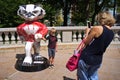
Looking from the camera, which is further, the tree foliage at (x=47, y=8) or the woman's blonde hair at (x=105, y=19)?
the tree foliage at (x=47, y=8)

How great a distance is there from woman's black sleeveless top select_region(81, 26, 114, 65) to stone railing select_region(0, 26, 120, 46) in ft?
21.3

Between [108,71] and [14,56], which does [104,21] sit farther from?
[14,56]

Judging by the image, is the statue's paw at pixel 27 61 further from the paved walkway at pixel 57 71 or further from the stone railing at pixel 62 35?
the stone railing at pixel 62 35

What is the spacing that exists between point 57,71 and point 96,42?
380 cm

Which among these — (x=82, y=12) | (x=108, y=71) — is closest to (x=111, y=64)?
(x=108, y=71)

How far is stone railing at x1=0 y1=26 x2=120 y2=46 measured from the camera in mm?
11570

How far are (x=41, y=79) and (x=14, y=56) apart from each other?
3.00 meters

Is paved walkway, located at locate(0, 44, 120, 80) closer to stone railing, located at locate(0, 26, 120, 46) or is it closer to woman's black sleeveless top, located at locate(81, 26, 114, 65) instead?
stone railing, located at locate(0, 26, 120, 46)

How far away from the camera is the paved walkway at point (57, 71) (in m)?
8.06

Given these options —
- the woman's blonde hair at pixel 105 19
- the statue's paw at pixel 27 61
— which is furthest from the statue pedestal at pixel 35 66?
the woman's blonde hair at pixel 105 19

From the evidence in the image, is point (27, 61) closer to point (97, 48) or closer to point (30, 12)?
point (30, 12)

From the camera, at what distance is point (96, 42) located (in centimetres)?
504

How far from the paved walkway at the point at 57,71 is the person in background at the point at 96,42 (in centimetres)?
280

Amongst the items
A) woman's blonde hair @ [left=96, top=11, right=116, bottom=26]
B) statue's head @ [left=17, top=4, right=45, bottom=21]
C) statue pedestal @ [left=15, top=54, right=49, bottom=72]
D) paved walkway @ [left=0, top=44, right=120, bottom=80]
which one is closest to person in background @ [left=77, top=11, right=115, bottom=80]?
woman's blonde hair @ [left=96, top=11, right=116, bottom=26]
